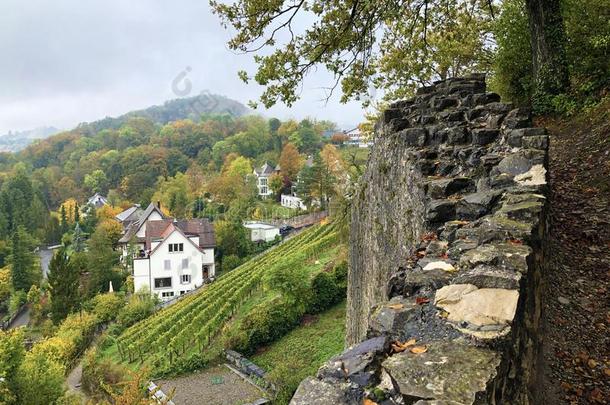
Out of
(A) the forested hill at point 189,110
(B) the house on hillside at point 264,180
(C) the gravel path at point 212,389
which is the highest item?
(A) the forested hill at point 189,110

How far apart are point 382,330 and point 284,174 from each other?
2595 inches

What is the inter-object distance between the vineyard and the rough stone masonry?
1722cm

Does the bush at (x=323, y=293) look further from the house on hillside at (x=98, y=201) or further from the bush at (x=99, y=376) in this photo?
the house on hillside at (x=98, y=201)

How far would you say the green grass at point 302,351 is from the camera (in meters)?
15.5

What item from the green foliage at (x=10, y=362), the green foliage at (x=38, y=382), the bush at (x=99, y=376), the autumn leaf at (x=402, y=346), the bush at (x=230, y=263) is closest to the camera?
the autumn leaf at (x=402, y=346)

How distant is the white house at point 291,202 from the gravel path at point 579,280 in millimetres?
48409

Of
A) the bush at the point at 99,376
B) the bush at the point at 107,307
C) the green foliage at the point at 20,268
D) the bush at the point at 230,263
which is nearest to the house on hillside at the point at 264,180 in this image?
the bush at the point at 230,263

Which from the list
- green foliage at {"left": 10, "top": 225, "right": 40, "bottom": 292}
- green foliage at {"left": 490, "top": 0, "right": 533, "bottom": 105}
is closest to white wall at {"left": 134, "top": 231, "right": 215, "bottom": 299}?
green foliage at {"left": 10, "top": 225, "right": 40, "bottom": 292}

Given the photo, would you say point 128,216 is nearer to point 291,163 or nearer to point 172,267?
point 291,163

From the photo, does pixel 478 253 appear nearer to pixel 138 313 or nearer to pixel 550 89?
pixel 550 89

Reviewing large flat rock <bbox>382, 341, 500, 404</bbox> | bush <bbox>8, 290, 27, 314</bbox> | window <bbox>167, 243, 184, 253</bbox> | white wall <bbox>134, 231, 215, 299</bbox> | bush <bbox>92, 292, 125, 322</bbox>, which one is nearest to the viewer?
large flat rock <bbox>382, 341, 500, 404</bbox>

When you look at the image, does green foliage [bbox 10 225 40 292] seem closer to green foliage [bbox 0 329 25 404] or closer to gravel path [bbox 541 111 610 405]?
green foliage [bbox 0 329 25 404]

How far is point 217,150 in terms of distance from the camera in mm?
87875

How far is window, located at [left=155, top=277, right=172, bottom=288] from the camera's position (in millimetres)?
36031
